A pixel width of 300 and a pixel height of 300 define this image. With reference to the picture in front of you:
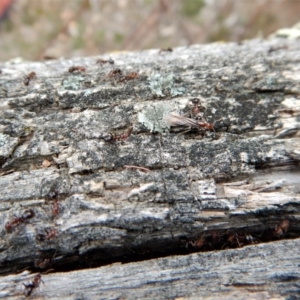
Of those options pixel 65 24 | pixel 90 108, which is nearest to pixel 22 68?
pixel 90 108

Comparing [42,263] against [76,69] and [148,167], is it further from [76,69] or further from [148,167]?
[76,69]

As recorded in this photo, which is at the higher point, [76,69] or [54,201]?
[76,69]

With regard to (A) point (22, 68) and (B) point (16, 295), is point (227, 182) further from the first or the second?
(A) point (22, 68)

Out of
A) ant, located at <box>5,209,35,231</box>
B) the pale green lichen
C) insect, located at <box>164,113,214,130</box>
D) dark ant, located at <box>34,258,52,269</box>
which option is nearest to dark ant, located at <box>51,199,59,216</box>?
ant, located at <box>5,209,35,231</box>

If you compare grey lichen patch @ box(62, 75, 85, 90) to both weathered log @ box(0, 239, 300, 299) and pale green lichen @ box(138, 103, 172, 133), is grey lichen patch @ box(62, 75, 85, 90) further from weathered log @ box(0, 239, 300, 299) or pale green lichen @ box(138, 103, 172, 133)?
weathered log @ box(0, 239, 300, 299)

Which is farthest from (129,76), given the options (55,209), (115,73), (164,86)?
(55,209)
